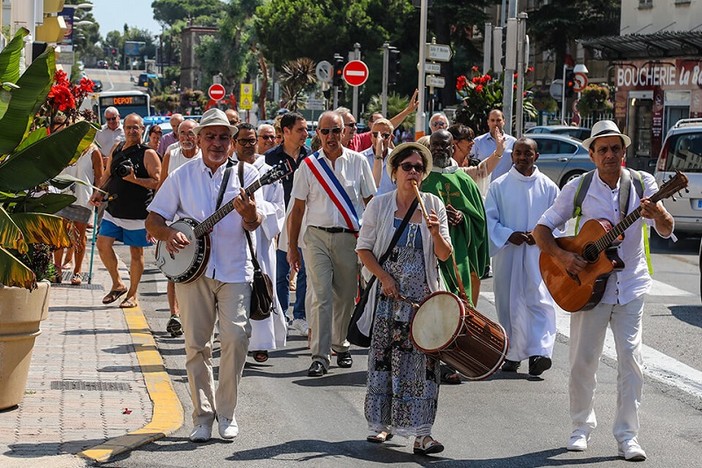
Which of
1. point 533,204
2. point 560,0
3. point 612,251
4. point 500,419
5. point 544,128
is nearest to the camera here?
point 612,251

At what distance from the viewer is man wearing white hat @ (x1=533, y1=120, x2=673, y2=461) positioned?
27.2 ft

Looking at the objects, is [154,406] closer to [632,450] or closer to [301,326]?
[632,450]

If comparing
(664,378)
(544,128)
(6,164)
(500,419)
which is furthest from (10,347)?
(544,128)

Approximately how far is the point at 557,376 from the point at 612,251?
3.27 metres

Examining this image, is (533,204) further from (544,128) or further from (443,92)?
(443,92)

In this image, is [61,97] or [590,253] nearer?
[590,253]

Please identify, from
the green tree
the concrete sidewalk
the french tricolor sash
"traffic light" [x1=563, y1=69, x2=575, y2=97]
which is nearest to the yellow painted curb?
the concrete sidewalk

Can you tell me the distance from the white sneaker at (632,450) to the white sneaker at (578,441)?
0.26 meters

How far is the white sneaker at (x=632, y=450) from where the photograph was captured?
8141 millimetres

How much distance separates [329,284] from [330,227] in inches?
18.1

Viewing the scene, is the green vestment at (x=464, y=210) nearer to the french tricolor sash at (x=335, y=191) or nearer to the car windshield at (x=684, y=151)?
the french tricolor sash at (x=335, y=191)

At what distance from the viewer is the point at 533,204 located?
36.6ft

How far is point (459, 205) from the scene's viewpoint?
10641 mm

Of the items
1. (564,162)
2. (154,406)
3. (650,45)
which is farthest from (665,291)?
(650,45)
